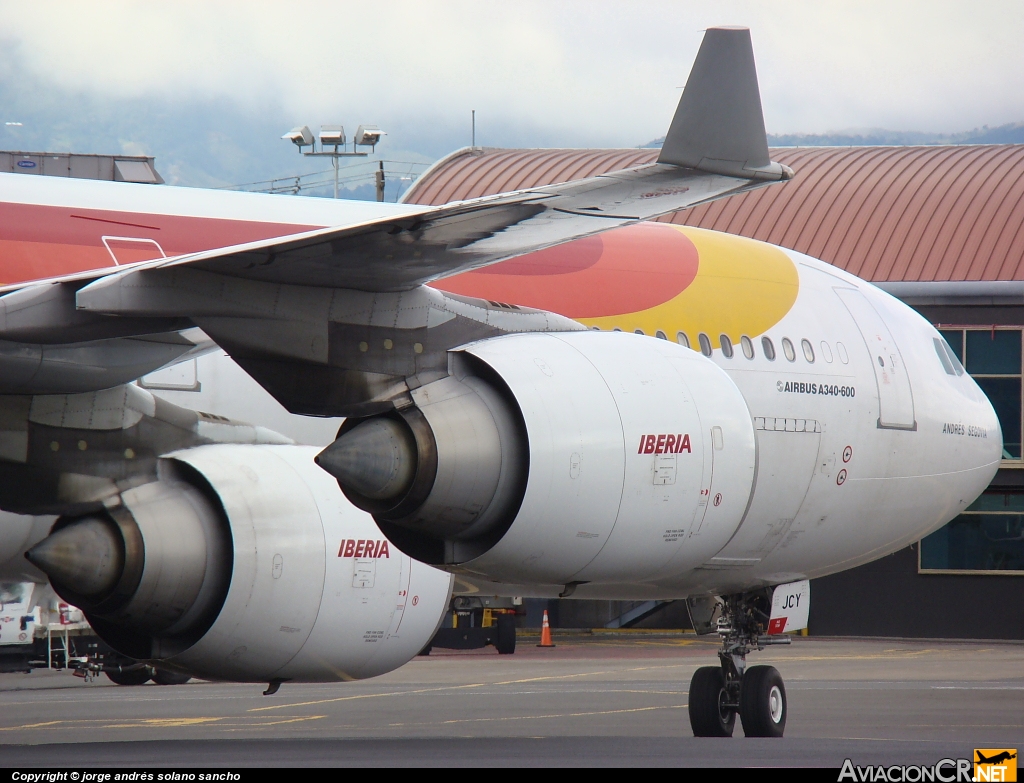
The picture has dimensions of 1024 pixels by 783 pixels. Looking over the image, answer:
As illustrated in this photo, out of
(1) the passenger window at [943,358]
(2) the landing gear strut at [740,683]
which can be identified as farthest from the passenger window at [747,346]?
(1) the passenger window at [943,358]

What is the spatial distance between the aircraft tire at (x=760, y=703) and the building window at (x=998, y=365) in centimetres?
2153

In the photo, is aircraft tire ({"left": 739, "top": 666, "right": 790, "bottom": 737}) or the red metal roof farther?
the red metal roof

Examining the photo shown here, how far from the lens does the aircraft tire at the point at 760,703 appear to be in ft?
35.1

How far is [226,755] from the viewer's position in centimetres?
854

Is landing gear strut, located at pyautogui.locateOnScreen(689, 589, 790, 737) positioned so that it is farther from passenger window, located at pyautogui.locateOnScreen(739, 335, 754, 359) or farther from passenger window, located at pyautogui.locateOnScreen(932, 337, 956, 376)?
passenger window, located at pyautogui.locateOnScreen(932, 337, 956, 376)

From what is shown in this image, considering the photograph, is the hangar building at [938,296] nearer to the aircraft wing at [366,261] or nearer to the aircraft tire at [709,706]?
the aircraft tire at [709,706]

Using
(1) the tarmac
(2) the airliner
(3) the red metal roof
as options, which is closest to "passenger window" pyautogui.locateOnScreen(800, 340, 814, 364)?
(2) the airliner

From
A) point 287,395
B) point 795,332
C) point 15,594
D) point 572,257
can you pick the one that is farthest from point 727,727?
point 15,594

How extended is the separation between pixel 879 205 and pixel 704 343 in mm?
25174

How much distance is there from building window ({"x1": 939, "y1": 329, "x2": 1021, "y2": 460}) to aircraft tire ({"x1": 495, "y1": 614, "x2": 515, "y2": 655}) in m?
11.6

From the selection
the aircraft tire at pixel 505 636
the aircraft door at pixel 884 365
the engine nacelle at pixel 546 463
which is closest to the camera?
the engine nacelle at pixel 546 463

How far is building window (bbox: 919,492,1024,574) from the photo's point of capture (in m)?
30.7

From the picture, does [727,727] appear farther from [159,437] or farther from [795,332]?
[159,437]

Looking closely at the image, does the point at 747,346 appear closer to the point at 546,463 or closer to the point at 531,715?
the point at 546,463
